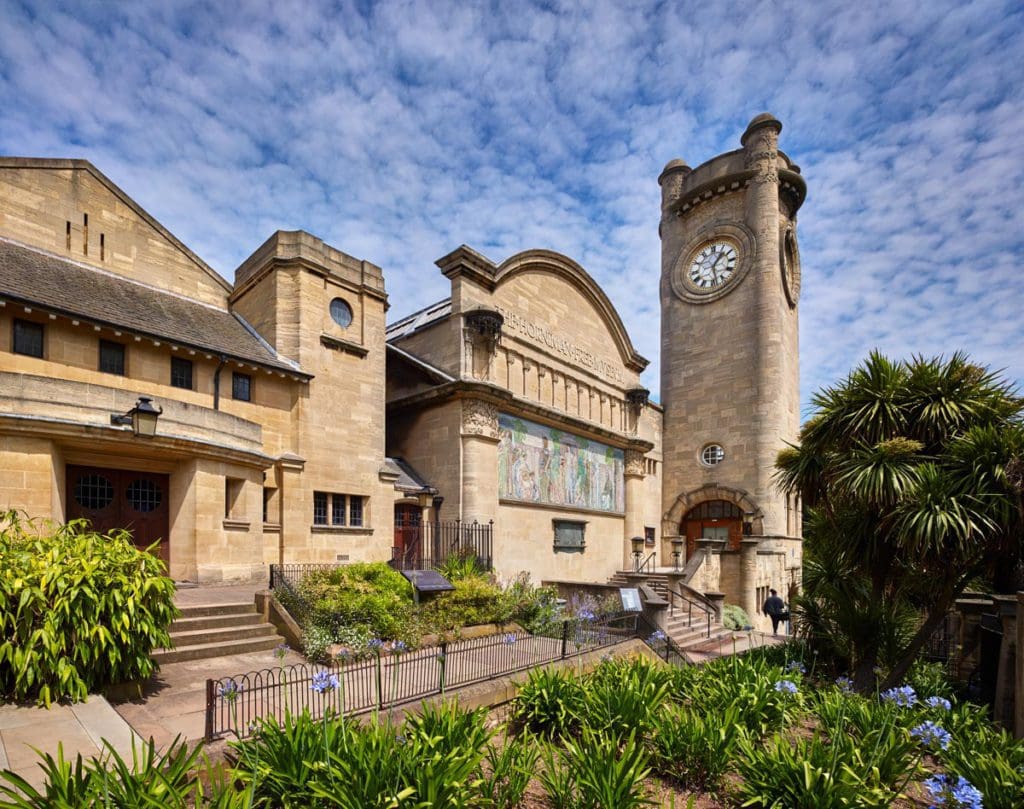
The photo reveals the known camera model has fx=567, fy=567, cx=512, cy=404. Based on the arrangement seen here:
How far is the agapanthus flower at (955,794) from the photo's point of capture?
443 cm

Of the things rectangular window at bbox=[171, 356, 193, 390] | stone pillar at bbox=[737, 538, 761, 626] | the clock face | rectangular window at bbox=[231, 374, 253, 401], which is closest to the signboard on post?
rectangular window at bbox=[231, 374, 253, 401]

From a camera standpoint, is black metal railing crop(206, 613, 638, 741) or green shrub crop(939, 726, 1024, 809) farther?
black metal railing crop(206, 613, 638, 741)

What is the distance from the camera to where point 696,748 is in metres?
6.45

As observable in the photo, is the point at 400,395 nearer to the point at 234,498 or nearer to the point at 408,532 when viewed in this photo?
the point at 408,532

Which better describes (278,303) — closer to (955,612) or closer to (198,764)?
(198,764)

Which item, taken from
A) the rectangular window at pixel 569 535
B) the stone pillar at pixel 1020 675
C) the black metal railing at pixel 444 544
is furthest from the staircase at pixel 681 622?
the stone pillar at pixel 1020 675

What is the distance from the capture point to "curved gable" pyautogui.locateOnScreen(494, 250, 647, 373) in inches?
869

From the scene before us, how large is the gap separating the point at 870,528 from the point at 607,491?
614 inches

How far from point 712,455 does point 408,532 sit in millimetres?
Answer: 16533

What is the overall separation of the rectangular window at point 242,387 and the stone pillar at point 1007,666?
1762 centimetres

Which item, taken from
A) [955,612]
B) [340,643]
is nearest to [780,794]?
[340,643]

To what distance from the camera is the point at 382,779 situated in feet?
16.0

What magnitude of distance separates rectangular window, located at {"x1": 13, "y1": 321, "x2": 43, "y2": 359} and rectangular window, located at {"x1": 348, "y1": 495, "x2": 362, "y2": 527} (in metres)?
8.67

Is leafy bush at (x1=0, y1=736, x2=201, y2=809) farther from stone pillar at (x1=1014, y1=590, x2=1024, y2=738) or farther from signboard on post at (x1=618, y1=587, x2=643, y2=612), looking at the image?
signboard on post at (x1=618, y1=587, x2=643, y2=612)
